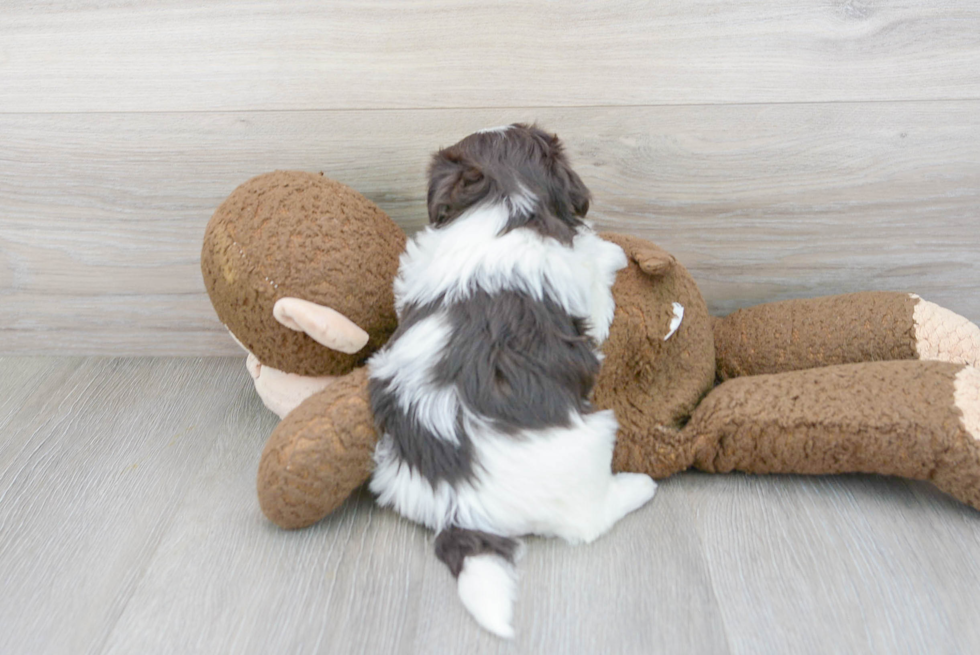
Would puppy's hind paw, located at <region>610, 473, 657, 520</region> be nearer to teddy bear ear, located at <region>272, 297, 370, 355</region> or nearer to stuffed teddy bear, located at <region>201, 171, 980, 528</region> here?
stuffed teddy bear, located at <region>201, 171, 980, 528</region>

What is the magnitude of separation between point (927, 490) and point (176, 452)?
1019 millimetres

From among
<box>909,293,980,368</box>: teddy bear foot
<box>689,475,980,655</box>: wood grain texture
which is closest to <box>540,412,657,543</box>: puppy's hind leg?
<box>689,475,980,655</box>: wood grain texture

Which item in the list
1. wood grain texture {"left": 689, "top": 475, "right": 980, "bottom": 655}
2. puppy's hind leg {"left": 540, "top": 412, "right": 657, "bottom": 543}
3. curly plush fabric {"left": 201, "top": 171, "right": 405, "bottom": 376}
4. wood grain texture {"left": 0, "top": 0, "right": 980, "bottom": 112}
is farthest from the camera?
wood grain texture {"left": 0, "top": 0, "right": 980, "bottom": 112}

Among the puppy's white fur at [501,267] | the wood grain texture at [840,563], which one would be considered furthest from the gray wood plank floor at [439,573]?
the puppy's white fur at [501,267]

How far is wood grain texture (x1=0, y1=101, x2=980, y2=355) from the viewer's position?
44.4 inches

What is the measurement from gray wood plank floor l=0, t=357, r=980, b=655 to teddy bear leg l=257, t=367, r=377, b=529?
53 mm

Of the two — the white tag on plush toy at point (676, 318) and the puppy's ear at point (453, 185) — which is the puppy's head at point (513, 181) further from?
the white tag on plush toy at point (676, 318)

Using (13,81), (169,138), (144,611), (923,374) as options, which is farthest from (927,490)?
(13,81)

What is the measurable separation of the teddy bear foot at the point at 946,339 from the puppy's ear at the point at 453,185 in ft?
2.08

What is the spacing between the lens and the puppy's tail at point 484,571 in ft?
2.52

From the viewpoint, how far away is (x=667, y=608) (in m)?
0.79

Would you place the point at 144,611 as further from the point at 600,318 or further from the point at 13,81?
the point at 13,81

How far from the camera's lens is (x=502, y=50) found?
1.10 m

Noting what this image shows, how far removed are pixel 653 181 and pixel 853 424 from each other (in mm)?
462
